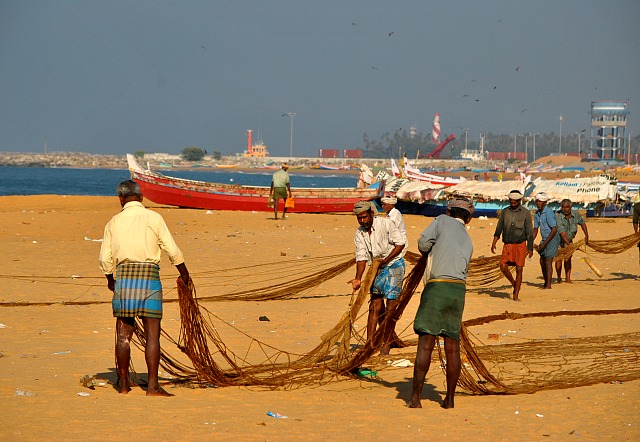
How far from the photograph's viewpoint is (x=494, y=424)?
19.6ft

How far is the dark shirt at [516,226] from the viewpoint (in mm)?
11430

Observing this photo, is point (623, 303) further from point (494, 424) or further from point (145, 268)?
point (145, 268)

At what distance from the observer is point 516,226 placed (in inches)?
451

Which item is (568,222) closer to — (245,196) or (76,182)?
(245,196)

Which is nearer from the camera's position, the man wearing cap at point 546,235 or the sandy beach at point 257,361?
the sandy beach at point 257,361

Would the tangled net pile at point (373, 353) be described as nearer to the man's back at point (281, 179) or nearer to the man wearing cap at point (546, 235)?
the man wearing cap at point (546, 235)

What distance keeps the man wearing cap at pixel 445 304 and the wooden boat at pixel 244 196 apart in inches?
941

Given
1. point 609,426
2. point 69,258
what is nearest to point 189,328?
point 609,426

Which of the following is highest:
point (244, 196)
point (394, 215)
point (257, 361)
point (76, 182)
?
point (394, 215)

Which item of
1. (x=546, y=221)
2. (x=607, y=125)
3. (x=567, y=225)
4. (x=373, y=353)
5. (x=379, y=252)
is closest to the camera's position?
(x=373, y=353)

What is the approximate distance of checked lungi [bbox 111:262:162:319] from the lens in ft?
20.6

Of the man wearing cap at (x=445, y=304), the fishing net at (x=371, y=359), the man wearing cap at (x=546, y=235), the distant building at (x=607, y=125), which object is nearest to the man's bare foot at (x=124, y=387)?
the fishing net at (x=371, y=359)

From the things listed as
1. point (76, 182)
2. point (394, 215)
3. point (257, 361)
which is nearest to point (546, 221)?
point (394, 215)

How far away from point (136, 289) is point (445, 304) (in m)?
2.22
